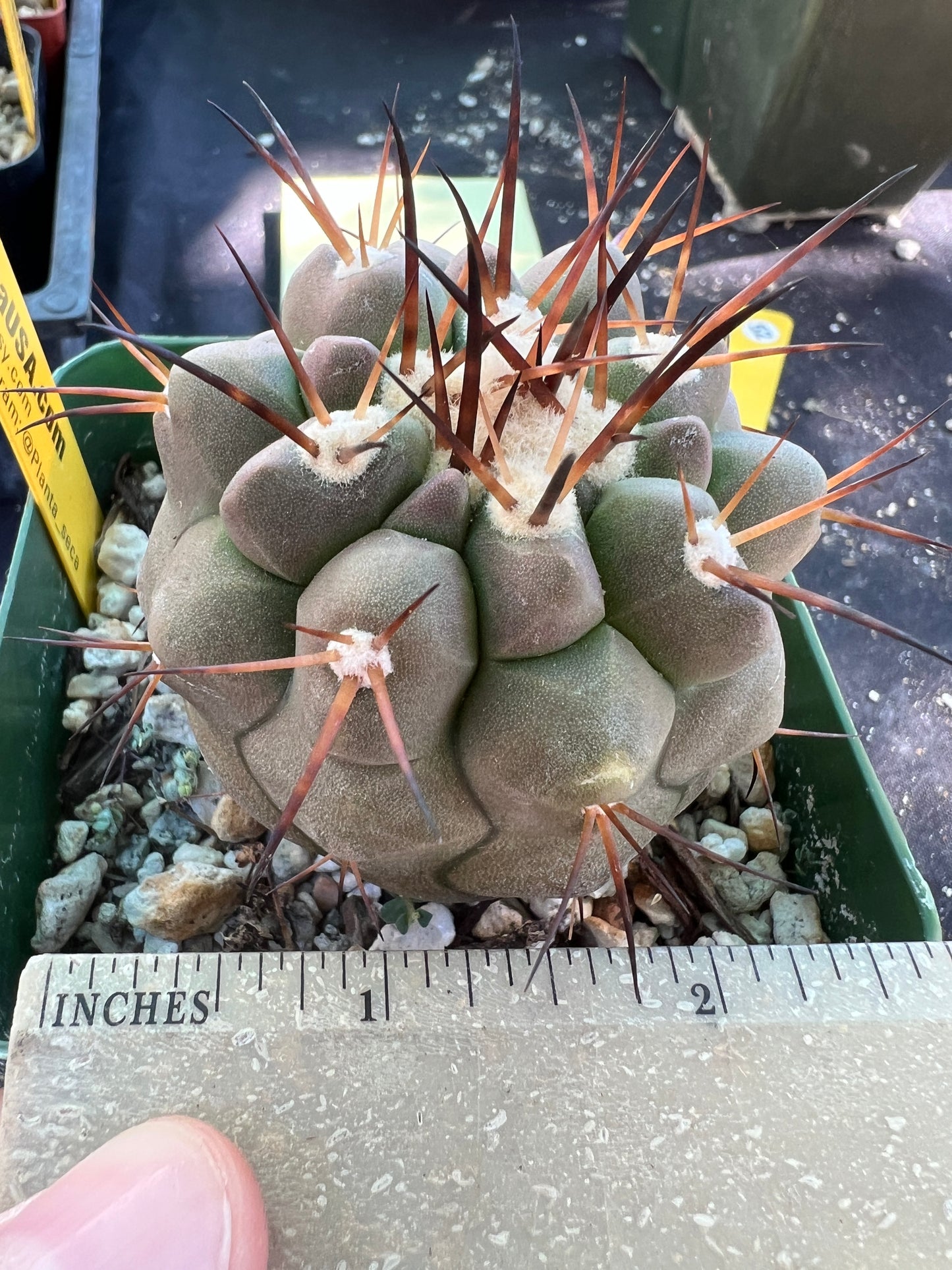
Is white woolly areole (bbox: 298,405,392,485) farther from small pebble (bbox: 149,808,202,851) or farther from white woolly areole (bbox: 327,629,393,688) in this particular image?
small pebble (bbox: 149,808,202,851)

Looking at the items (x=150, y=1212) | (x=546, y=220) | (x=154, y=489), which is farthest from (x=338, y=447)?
(x=546, y=220)

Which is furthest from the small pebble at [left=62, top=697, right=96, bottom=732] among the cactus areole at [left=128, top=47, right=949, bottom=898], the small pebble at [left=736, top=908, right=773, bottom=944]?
the small pebble at [left=736, top=908, right=773, bottom=944]

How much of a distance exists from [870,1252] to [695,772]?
0.29 metres

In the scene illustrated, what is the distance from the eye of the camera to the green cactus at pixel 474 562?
446mm

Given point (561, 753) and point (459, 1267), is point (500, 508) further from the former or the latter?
point (459, 1267)

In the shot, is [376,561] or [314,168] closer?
[376,561]

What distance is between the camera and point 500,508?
466 millimetres

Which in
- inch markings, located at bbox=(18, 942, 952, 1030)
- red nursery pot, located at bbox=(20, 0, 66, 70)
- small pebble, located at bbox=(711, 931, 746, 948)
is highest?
red nursery pot, located at bbox=(20, 0, 66, 70)

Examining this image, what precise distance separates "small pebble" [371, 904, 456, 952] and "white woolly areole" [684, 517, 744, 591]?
1.29ft

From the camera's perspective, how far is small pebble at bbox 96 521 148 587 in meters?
0.93

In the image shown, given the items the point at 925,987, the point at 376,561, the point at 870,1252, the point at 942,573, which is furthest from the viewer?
the point at 942,573

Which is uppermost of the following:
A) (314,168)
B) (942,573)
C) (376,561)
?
(376,561)

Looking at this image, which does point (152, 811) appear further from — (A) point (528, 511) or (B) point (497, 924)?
(A) point (528, 511)

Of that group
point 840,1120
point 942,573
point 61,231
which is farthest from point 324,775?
point 942,573
